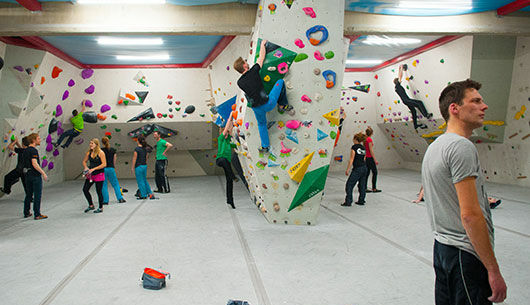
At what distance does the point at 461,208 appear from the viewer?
157 cm

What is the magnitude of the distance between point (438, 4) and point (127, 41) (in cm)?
621

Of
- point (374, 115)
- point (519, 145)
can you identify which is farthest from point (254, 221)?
point (374, 115)

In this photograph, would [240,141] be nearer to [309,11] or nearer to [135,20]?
[309,11]

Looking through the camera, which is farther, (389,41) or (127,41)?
(389,41)

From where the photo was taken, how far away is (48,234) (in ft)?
17.4

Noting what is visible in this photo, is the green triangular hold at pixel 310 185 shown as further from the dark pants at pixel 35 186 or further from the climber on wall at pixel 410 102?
the climber on wall at pixel 410 102

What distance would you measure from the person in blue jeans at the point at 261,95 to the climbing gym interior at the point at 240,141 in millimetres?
21

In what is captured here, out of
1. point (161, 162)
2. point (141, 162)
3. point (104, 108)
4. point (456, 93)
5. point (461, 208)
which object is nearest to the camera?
point (461, 208)

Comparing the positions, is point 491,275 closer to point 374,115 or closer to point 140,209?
point 140,209

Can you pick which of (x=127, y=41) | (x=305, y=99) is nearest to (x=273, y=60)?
(x=305, y=99)

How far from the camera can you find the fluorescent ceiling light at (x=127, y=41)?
26.3 feet

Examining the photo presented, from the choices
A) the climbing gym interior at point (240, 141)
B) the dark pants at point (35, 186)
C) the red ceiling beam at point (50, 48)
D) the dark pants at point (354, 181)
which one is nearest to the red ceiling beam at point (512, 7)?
the climbing gym interior at point (240, 141)

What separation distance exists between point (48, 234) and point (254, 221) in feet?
9.76

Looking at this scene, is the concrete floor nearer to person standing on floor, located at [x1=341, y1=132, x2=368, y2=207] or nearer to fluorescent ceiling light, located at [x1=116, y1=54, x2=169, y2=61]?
person standing on floor, located at [x1=341, y1=132, x2=368, y2=207]
